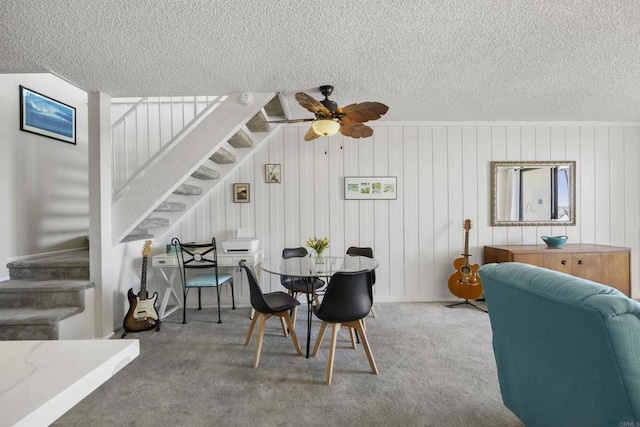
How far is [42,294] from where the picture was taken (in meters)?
2.54

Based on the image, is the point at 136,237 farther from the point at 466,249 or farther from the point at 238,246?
the point at 466,249

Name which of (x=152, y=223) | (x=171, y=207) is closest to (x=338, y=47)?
(x=171, y=207)

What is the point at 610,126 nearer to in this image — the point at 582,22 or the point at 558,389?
the point at 582,22

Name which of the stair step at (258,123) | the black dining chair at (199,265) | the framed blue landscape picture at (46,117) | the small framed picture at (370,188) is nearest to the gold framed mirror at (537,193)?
the small framed picture at (370,188)

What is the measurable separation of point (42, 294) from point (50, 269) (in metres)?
0.33

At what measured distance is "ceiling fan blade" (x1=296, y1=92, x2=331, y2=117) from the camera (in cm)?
201

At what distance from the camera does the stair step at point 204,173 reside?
10.0 ft

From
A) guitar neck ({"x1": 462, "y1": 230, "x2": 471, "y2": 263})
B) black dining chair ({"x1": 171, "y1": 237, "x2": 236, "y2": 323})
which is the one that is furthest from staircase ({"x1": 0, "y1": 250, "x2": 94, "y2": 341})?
guitar neck ({"x1": 462, "y1": 230, "x2": 471, "y2": 263})

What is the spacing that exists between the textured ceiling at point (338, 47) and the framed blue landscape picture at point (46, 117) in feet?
2.85

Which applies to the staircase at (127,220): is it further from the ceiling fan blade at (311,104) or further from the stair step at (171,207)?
the ceiling fan blade at (311,104)

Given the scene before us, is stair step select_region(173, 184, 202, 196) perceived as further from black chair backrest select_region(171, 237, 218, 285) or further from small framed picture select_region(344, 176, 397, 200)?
small framed picture select_region(344, 176, 397, 200)

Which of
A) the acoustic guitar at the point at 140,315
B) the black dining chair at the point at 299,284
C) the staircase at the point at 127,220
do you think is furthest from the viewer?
the acoustic guitar at the point at 140,315

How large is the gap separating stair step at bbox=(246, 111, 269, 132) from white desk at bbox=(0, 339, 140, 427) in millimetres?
2575

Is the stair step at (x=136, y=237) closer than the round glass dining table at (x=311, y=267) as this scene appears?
No
